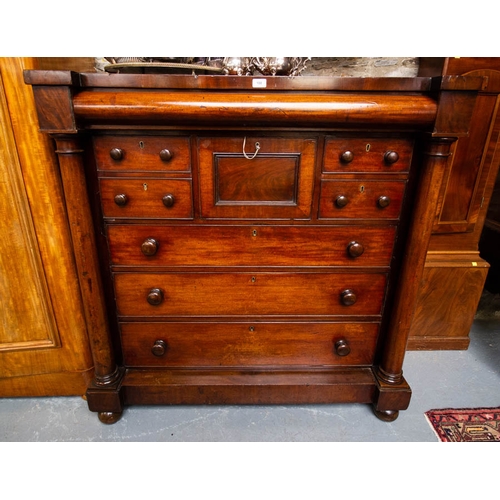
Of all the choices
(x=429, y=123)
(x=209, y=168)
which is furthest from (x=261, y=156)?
(x=429, y=123)

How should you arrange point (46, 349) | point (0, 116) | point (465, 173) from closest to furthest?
point (0, 116) < point (46, 349) < point (465, 173)

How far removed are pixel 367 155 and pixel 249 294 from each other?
0.68 meters

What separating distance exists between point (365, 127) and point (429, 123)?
20cm

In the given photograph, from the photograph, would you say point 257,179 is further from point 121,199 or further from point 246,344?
point 246,344

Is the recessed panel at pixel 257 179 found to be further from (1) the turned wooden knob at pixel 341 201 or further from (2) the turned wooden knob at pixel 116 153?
(2) the turned wooden knob at pixel 116 153

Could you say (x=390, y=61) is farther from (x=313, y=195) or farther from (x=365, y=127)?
(x=313, y=195)

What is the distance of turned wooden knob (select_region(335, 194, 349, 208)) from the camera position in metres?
1.25

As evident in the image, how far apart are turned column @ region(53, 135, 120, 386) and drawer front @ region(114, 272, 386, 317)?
0.29 ft

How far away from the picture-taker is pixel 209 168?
123 cm

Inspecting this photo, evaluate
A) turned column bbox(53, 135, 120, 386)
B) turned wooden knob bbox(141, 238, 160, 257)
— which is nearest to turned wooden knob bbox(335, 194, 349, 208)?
turned wooden knob bbox(141, 238, 160, 257)

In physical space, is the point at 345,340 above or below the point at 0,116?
below

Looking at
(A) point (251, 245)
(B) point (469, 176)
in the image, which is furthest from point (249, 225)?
(B) point (469, 176)

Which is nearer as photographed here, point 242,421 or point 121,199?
point 121,199

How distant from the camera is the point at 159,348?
142 cm
